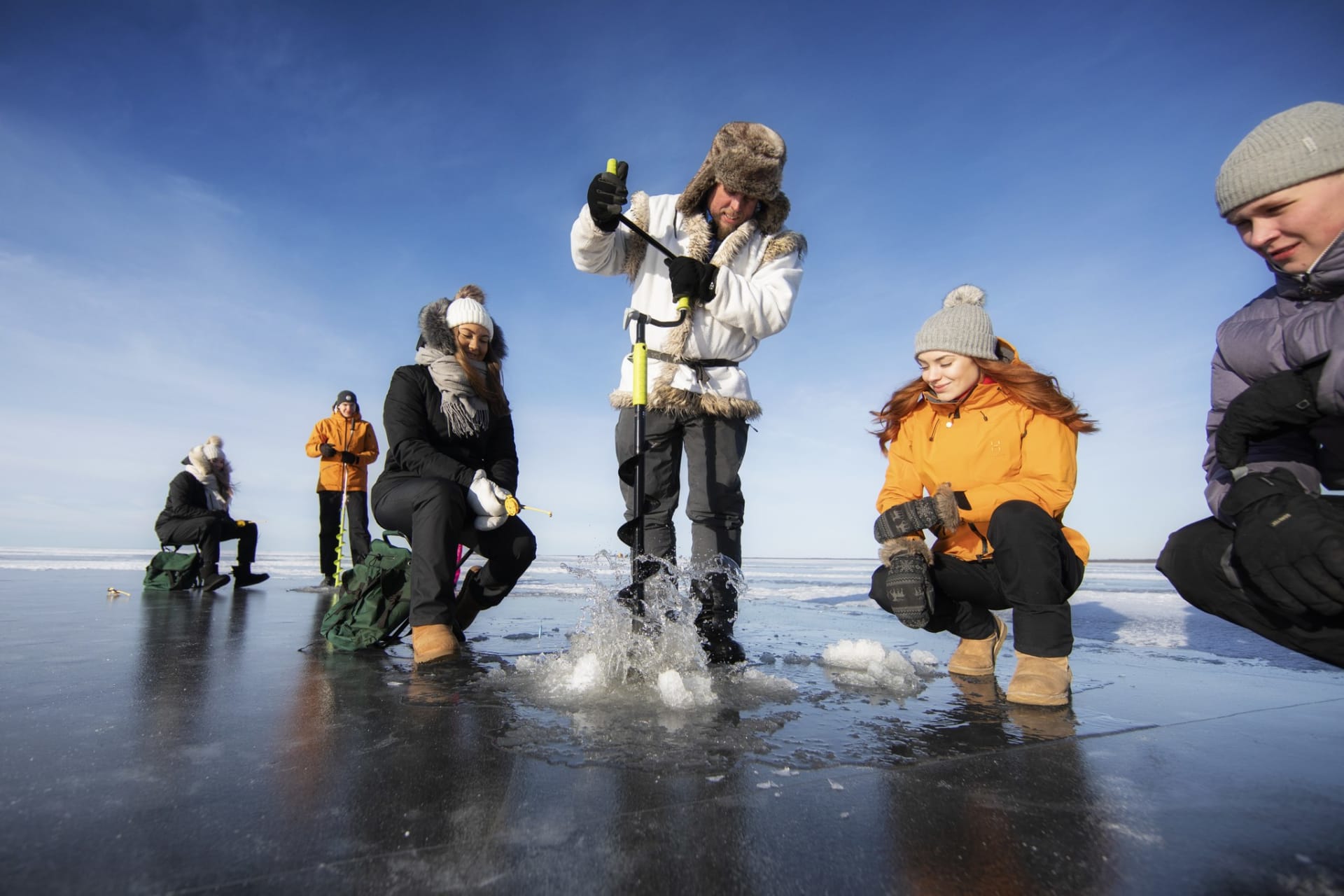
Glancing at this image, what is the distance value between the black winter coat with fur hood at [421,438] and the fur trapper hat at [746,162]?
1.61m

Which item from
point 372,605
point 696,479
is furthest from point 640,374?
point 372,605

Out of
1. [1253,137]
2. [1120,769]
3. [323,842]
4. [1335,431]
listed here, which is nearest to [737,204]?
[1253,137]

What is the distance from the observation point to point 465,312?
3.50m

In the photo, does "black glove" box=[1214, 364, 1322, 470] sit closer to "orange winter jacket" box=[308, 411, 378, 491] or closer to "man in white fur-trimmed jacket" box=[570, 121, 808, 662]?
"man in white fur-trimmed jacket" box=[570, 121, 808, 662]

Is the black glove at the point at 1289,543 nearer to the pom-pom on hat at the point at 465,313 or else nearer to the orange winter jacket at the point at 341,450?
the pom-pom on hat at the point at 465,313

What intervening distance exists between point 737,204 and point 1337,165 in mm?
2078

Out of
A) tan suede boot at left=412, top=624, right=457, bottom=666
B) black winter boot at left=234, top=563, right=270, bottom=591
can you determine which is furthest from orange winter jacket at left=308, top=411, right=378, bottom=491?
tan suede boot at left=412, top=624, right=457, bottom=666

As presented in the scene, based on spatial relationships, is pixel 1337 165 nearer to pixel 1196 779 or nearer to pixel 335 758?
pixel 1196 779

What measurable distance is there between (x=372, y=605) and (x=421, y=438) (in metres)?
0.80

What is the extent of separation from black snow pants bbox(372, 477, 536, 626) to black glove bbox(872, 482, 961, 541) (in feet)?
5.83

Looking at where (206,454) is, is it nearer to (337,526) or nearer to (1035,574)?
(337,526)

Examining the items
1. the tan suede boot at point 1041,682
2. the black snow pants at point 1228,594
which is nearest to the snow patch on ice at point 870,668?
the tan suede boot at point 1041,682

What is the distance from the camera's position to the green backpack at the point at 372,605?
10.3 feet

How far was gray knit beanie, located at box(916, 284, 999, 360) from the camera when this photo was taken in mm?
2625
